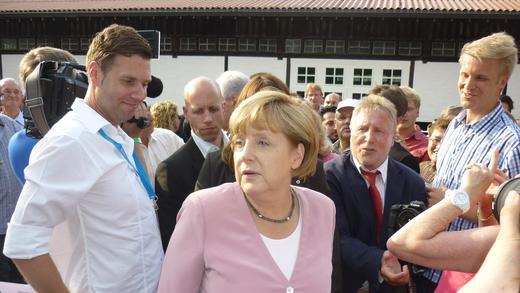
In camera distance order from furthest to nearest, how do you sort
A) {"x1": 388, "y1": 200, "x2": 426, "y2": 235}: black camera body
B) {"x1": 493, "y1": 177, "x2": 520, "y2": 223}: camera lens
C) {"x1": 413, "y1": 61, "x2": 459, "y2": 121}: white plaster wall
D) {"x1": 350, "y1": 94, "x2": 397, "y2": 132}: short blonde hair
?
{"x1": 413, "y1": 61, "x2": 459, "y2": 121}: white plaster wall → {"x1": 350, "y1": 94, "x2": 397, "y2": 132}: short blonde hair → {"x1": 388, "y1": 200, "x2": 426, "y2": 235}: black camera body → {"x1": 493, "y1": 177, "x2": 520, "y2": 223}: camera lens

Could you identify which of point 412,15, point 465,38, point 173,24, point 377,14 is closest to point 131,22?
point 173,24

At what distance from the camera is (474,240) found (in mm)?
1535

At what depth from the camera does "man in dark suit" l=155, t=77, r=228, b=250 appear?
2.43 meters

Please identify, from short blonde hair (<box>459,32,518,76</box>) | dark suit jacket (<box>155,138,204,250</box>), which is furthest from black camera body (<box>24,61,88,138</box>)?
short blonde hair (<box>459,32,518,76</box>)

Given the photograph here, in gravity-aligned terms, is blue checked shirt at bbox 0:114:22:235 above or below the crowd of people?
below

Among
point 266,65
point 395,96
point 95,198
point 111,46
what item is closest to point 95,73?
point 111,46

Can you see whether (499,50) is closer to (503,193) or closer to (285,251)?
(503,193)

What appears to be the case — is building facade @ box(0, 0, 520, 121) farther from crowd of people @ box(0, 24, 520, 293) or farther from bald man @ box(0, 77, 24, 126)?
crowd of people @ box(0, 24, 520, 293)

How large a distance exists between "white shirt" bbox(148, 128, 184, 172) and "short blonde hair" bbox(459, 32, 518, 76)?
2.47 metres

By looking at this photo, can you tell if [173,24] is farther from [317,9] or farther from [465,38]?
[465,38]

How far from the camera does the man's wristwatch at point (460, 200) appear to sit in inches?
63.9

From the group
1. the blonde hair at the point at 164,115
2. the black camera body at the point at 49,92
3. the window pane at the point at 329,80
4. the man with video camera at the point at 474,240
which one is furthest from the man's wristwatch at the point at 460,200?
the window pane at the point at 329,80

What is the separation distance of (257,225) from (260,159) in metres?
0.26

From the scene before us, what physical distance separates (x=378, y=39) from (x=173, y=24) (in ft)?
23.9
